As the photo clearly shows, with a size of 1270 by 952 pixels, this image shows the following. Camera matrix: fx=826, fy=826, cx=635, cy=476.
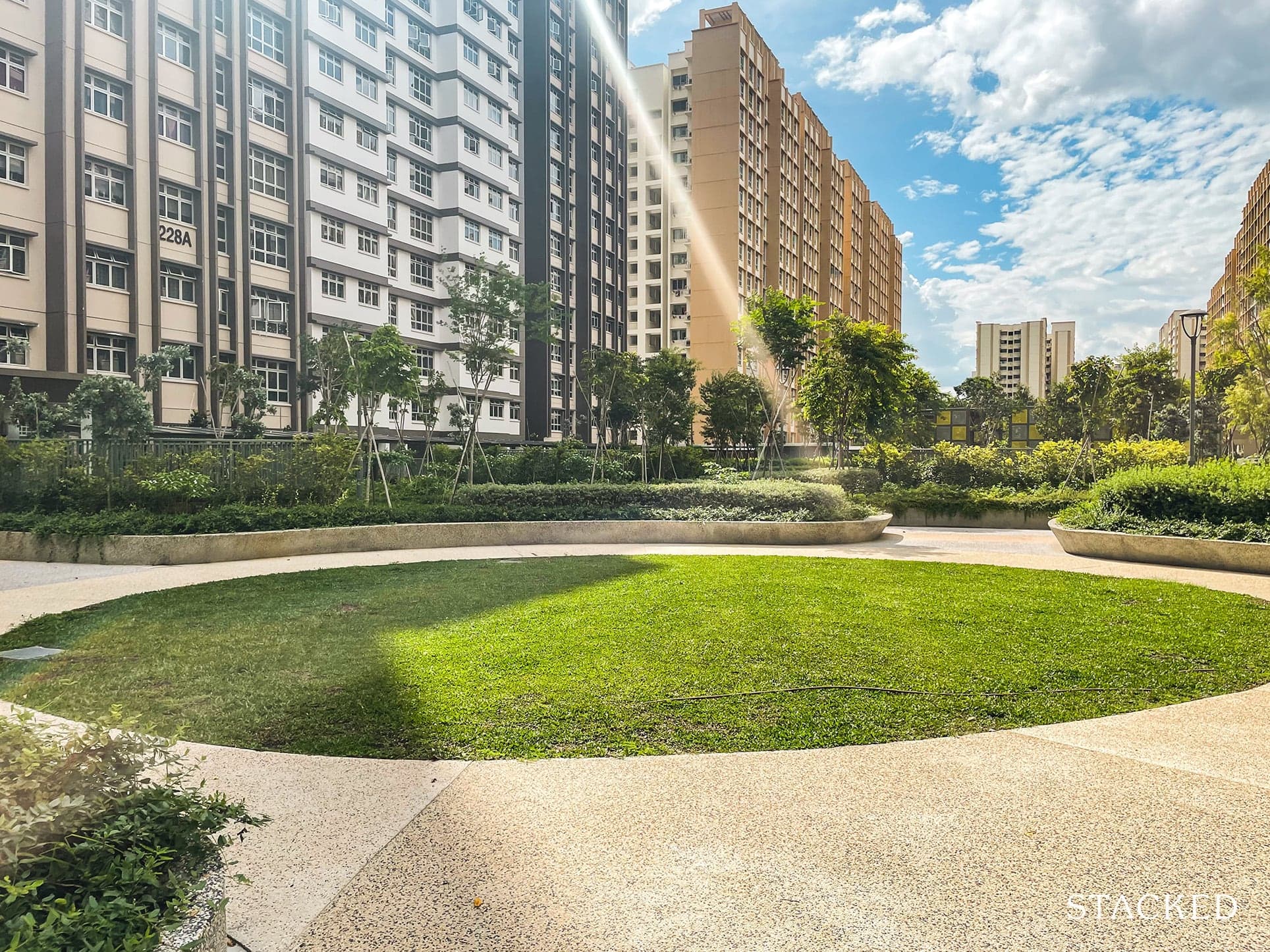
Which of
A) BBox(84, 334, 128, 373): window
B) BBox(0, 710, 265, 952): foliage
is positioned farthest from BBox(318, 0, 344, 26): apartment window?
BBox(0, 710, 265, 952): foliage

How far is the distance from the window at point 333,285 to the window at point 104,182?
9.51 meters

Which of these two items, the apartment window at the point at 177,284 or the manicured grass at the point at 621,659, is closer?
the manicured grass at the point at 621,659

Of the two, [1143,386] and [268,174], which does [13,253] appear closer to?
[268,174]

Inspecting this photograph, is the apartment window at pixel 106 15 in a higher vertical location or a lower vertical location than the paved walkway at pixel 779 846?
higher

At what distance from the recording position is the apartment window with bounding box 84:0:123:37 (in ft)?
99.7

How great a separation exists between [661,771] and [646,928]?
4.94 feet

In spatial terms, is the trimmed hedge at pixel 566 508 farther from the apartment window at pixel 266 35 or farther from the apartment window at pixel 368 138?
the apartment window at pixel 368 138

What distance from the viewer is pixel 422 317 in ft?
154

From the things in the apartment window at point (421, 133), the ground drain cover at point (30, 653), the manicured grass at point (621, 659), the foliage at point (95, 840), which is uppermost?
the apartment window at point (421, 133)

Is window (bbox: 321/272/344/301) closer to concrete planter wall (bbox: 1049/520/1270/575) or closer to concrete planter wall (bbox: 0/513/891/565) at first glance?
concrete planter wall (bbox: 0/513/891/565)

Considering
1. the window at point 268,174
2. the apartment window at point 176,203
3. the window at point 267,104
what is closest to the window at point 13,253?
the apartment window at point 176,203

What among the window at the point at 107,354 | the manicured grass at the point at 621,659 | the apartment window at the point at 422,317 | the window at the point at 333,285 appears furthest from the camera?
the apartment window at the point at 422,317

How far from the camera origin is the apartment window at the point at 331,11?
3947 cm

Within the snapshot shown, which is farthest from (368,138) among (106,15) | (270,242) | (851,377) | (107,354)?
(851,377)
